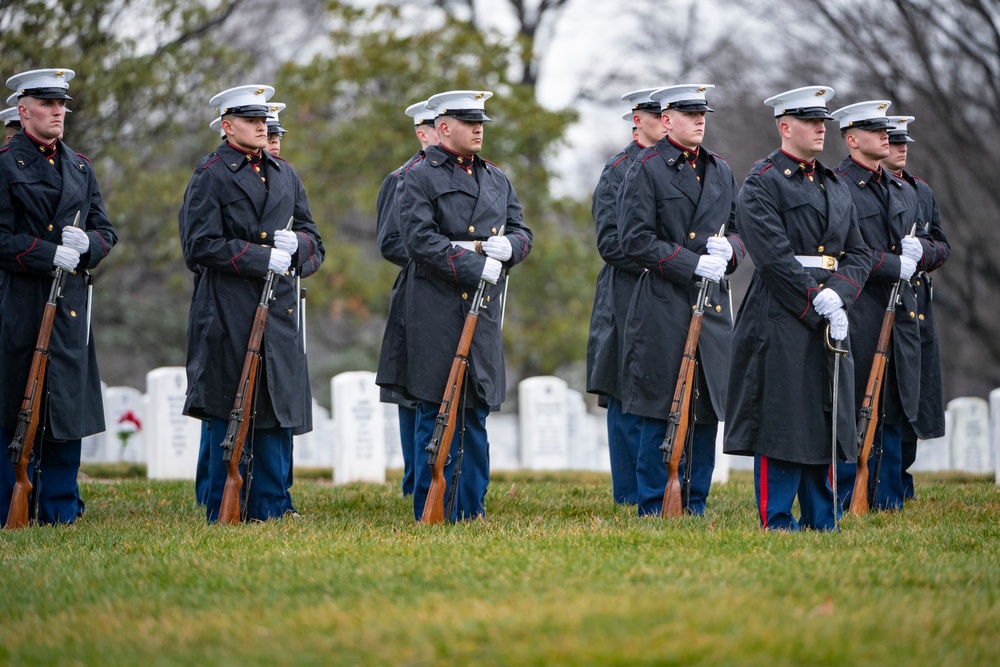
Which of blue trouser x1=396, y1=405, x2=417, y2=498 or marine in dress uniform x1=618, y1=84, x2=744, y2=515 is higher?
marine in dress uniform x1=618, y1=84, x2=744, y2=515

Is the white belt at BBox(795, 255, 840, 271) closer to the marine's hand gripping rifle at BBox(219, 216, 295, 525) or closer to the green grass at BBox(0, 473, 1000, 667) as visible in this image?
the green grass at BBox(0, 473, 1000, 667)

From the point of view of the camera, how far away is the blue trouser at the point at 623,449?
29.7ft

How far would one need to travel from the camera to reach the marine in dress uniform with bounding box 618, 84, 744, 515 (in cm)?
833

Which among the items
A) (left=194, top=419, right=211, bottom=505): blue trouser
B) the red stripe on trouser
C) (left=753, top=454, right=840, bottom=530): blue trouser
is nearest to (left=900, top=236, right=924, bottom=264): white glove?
(left=753, top=454, right=840, bottom=530): blue trouser

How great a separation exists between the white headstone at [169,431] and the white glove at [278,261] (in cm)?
543

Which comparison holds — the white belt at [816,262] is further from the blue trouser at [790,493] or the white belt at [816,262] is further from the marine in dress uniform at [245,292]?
the marine in dress uniform at [245,292]

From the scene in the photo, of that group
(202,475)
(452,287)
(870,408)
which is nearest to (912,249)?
(870,408)

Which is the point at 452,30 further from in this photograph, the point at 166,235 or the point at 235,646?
the point at 235,646

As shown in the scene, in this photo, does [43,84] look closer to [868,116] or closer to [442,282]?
[442,282]

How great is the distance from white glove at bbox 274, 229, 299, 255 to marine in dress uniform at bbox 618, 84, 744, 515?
6.46 feet

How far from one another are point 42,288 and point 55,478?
116cm

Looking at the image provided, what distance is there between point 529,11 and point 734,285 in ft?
21.5

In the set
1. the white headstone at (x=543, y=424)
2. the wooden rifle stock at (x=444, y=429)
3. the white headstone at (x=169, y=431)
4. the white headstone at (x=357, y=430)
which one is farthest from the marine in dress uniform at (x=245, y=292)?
the white headstone at (x=543, y=424)

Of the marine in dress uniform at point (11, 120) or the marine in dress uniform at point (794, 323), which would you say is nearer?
the marine in dress uniform at point (794, 323)
